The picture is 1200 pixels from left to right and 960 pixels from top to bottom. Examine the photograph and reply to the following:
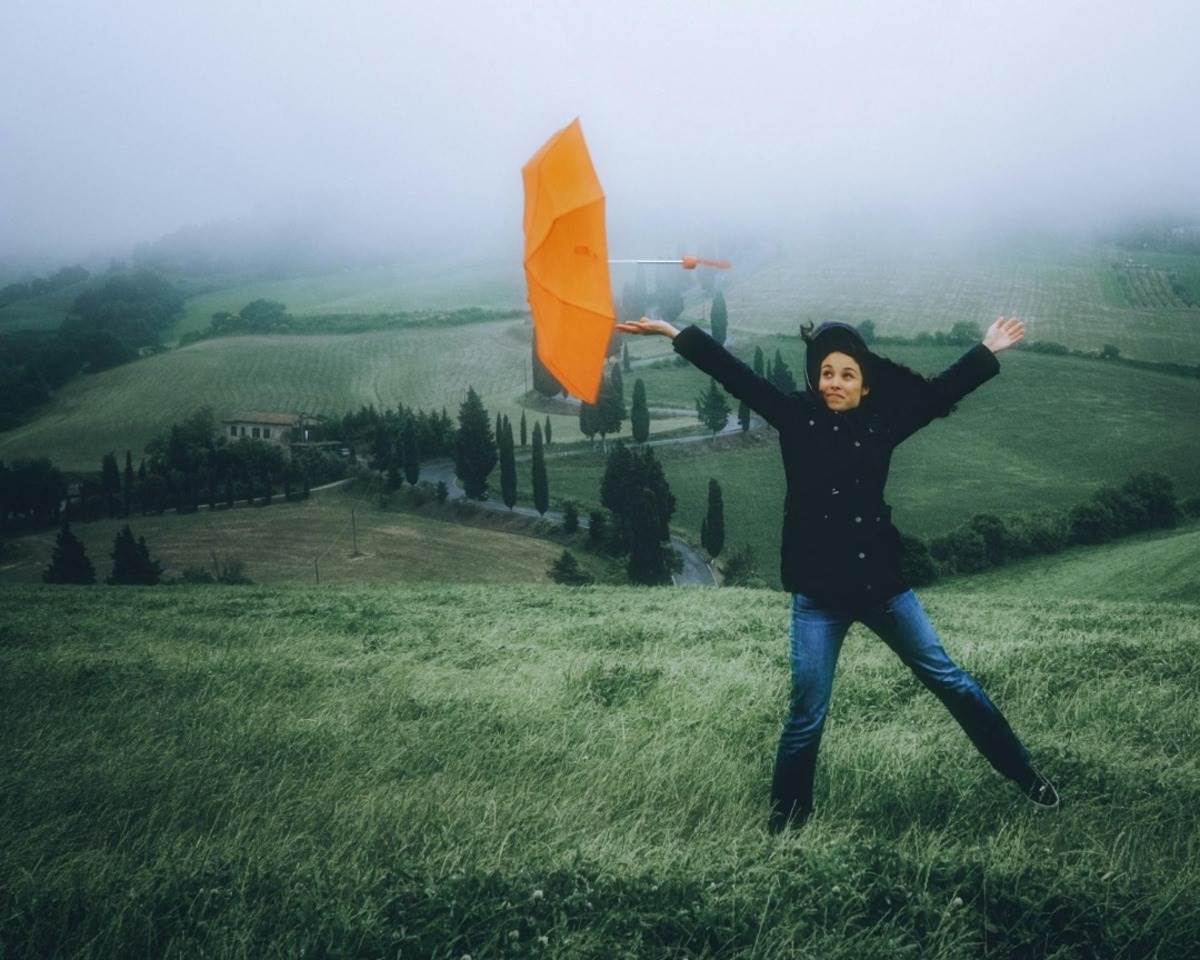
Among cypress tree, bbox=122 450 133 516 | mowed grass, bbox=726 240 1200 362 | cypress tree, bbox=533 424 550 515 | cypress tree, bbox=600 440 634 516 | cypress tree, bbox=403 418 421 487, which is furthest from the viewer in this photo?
mowed grass, bbox=726 240 1200 362

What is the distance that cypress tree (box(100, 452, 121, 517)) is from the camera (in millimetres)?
67875

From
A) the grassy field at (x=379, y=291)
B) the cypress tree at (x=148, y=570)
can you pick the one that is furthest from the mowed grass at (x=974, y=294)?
the cypress tree at (x=148, y=570)

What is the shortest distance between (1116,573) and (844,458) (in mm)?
37584

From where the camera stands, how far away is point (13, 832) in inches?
151

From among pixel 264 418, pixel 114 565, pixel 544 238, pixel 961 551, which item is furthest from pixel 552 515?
pixel 544 238

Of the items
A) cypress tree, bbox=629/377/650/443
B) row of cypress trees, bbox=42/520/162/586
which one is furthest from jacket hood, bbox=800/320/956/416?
cypress tree, bbox=629/377/650/443

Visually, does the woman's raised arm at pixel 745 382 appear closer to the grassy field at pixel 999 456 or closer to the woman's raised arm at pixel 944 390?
the woman's raised arm at pixel 944 390

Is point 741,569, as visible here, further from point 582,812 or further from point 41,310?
point 41,310

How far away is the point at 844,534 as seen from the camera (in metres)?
4.11

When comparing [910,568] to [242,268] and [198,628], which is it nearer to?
[198,628]

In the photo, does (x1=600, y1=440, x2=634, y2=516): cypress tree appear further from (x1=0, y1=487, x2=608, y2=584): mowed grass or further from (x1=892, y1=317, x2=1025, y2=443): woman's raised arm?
(x1=892, y1=317, x2=1025, y2=443): woman's raised arm

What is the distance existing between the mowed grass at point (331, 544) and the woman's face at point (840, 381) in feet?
161

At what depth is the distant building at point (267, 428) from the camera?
81062mm

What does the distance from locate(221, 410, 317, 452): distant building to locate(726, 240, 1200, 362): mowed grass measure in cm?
5125
